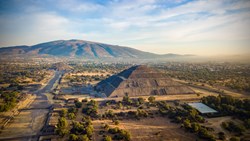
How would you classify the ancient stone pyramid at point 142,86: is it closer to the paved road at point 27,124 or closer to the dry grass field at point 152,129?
the paved road at point 27,124

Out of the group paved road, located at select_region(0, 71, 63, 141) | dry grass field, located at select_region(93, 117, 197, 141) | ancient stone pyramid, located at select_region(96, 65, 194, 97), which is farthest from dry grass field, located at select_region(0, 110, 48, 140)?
ancient stone pyramid, located at select_region(96, 65, 194, 97)

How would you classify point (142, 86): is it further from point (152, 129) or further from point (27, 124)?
point (27, 124)

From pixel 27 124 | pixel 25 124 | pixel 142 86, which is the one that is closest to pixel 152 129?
pixel 27 124

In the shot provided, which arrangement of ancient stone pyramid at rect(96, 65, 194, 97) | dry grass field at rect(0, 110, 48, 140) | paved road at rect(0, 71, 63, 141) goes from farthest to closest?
1. ancient stone pyramid at rect(96, 65, 194, 97)
2. dry grass field at rect(0, 110, 48, 140)
3. paved road at rect(0, 71, 63, 141)

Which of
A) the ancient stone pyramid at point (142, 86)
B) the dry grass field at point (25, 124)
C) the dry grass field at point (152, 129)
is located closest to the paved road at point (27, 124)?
the dry grass field at point (25, 124)

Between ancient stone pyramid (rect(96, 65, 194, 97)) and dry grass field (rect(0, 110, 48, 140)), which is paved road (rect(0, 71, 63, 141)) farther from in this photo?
ancient stone pyramid (rect(96, 65, 194, 97))

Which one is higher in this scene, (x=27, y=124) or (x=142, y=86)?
(x=142, y=86)

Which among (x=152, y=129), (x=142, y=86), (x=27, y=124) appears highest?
(x=142, y=86)

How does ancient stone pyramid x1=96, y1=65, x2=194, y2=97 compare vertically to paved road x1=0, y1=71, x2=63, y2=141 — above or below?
above

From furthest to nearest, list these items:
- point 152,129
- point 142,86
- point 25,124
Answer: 1. point 142,86
2. point 25,124
3. point 152,129

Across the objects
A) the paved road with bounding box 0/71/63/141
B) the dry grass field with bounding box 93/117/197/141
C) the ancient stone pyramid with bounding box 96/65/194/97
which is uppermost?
the ancient stone pyramid with bounding box 96/65/194/97

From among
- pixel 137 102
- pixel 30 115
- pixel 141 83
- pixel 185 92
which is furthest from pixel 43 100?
pixel 185 92
